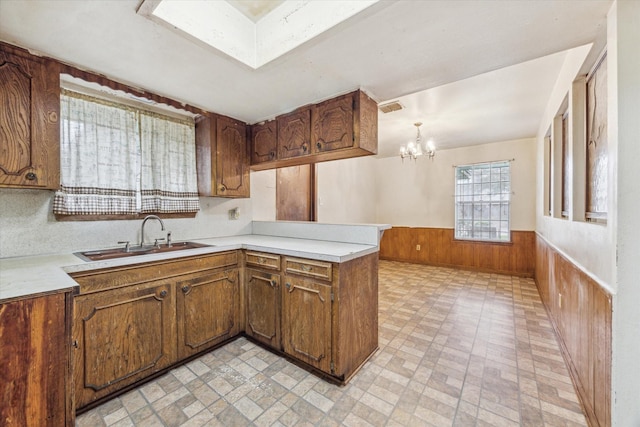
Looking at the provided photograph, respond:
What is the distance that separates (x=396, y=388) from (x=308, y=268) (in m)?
1.01

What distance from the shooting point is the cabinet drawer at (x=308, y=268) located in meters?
1.82

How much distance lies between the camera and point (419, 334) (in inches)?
100

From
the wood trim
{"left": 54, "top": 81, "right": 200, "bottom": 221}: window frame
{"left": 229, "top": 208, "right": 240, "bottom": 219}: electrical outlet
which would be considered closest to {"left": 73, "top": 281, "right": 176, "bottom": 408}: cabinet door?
{"left": 54, "top": 81, "right": 200, "bottom": 221}: window frame

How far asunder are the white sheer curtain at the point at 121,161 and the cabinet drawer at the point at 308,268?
1.29 metres

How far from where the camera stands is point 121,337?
1.71 m

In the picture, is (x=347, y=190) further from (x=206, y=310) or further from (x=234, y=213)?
(x=206, y=310)

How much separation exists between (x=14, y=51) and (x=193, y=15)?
1136mm

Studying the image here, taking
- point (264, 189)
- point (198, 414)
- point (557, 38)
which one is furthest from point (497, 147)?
point (198, 414)

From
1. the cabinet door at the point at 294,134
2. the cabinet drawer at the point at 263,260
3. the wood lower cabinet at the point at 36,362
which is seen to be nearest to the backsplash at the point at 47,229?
the cabinet drawer at the point at 263,260

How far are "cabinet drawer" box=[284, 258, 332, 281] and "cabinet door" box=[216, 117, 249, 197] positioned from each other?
118cm

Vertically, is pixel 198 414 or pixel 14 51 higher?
pixel 14 51

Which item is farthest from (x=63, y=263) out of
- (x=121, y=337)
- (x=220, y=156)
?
(x=220, y=156)

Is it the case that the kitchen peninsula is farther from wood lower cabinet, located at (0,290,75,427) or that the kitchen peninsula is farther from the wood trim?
the wood trim

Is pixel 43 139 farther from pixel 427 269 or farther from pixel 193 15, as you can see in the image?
pixel 427 269
